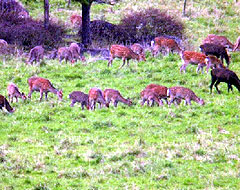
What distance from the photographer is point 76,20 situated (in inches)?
1233

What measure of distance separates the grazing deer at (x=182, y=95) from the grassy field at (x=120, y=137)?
0.23 meters

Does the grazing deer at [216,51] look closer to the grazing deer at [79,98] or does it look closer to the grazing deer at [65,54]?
the grazing deer at [65,54]

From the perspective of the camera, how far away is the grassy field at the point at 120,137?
34.7 feet

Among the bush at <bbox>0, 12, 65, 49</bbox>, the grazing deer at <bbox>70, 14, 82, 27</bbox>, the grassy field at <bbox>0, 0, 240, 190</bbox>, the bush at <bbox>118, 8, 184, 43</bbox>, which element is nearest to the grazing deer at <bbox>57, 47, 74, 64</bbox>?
the grassy field at <bbox>0, 0, 240, 190</bbox>

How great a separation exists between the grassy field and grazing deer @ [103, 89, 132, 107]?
201mm

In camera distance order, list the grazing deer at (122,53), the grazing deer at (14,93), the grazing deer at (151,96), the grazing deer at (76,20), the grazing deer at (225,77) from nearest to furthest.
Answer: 1. the grazing deer at (151,96)
2. the grazing deer at (14,93)
3. the grazing deer at (225,77)
4. the grazing deer at (122,53)
5. the grazing deer at (76,20)

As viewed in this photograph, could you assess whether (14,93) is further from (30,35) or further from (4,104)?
(30,35)

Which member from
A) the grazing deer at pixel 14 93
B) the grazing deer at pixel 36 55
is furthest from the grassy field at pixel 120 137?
the grazing deer at pixel 36 55

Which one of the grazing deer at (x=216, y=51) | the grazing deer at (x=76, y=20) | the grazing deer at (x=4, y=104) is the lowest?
the grazing deer at (x=4, y=104)

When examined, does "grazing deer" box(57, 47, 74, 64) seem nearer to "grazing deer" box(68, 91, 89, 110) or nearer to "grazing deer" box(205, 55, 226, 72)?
"grazing deer" box(205, 55, 226, 72)

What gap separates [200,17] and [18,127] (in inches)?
849

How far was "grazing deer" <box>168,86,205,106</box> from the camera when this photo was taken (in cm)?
1584

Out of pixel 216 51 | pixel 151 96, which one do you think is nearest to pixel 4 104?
pixel 151 96

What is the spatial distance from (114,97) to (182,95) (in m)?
1.87
